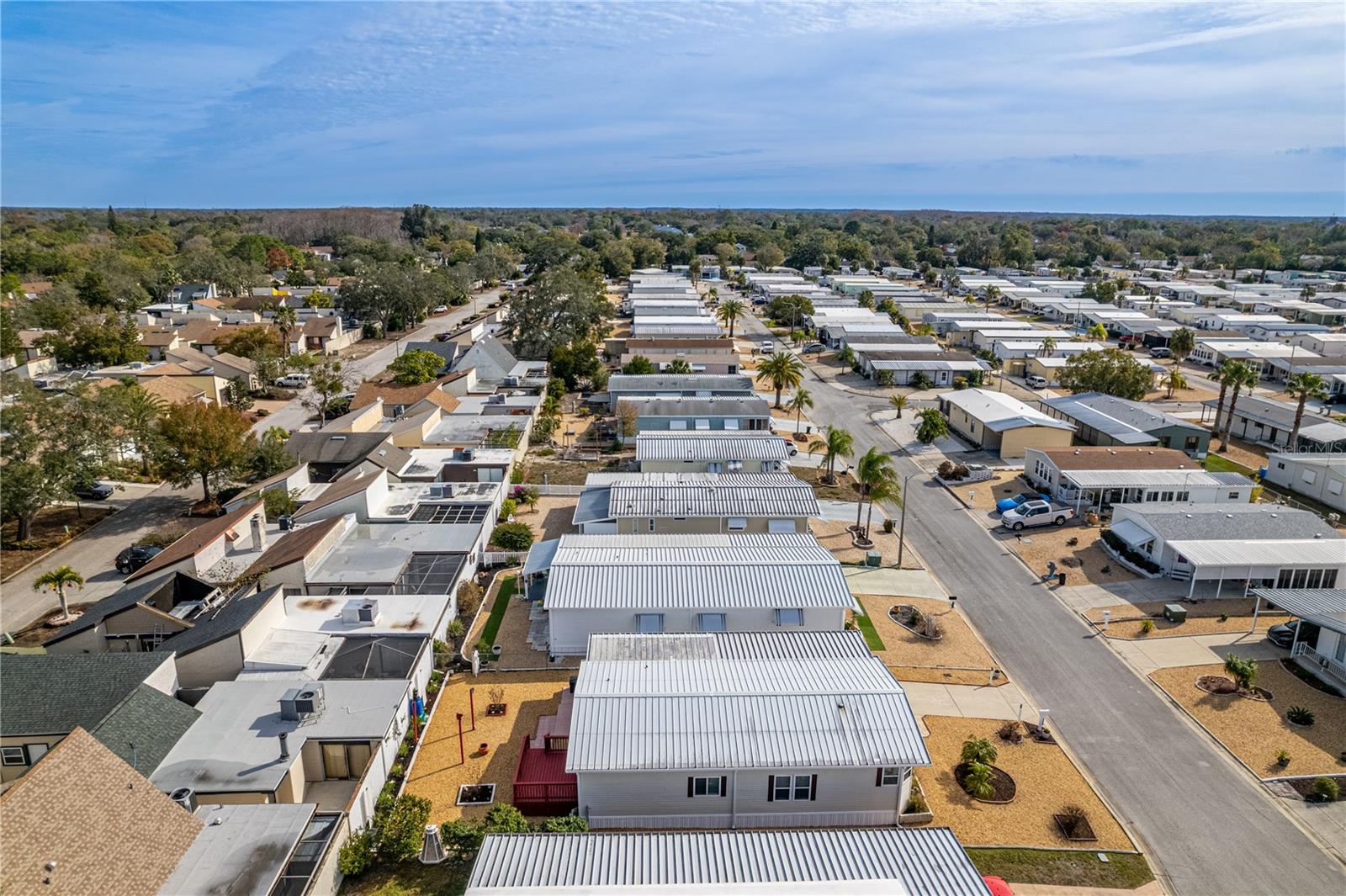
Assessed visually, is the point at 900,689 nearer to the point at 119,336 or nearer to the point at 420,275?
the point at 119,336

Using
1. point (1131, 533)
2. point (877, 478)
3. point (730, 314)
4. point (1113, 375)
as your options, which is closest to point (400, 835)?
point (877, 478)

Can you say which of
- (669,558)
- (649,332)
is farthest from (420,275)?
(669,558)

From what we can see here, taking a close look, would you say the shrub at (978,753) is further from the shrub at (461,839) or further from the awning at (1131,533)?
the awning at (1131,533)

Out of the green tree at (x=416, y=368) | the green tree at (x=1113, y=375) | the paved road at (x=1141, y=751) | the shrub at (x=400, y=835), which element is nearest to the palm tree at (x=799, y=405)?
the paved road at (x=1141, y=751)

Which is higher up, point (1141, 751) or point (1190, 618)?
point (1190, 618)

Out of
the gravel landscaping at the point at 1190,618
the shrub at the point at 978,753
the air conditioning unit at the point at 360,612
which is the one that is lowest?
the gravel landscaping at the point at 1190,618

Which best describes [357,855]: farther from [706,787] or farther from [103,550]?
[103,550]

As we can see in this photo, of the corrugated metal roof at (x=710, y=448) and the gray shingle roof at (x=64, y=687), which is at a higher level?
the corrugated metal roof at (x=710, y=448)
